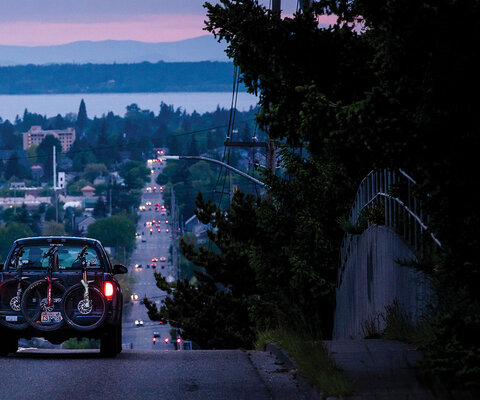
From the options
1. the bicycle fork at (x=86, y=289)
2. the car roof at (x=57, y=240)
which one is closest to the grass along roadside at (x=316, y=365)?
the bicycle fork at (x=86, y=289)

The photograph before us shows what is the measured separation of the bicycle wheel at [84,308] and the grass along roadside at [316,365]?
2750 mm

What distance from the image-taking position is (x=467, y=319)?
29.9ft

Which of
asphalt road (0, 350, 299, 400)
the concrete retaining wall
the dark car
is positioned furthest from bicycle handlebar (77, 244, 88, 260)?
the concrete retaining wall

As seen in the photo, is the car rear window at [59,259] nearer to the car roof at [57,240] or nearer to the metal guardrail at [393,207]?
the car roof at [57,240]

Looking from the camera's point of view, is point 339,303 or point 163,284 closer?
point 339,303

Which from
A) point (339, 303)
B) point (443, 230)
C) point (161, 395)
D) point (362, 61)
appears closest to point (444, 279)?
point (443, 230)

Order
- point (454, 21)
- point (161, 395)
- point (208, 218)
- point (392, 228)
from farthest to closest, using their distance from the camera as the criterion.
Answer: point (208, 218) → point (392, 228) → point (161, 395) → point (454, 21)

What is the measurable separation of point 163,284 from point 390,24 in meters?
34.0

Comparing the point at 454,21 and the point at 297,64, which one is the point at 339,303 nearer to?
the point at 297,64

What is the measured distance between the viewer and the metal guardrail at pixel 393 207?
13506 millimetres

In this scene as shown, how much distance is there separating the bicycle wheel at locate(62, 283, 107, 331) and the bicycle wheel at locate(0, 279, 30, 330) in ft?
2.11

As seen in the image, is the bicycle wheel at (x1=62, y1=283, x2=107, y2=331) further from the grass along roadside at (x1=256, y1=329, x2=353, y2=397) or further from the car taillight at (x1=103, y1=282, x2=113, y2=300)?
the grass along roadside at (x1=256, y1=329, x2=353, y2=397)

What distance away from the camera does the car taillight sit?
50.8 feet

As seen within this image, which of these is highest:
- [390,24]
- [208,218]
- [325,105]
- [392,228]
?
[390,24]
